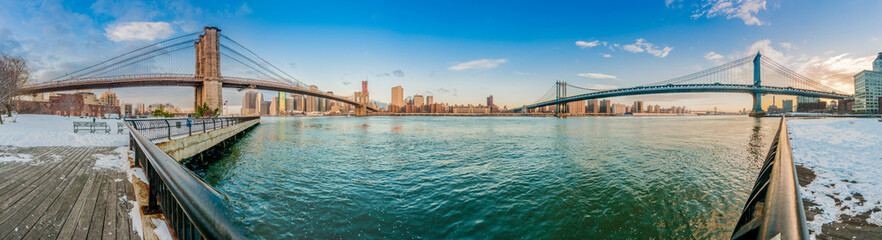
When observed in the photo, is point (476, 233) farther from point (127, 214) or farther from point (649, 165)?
point (649, 165)

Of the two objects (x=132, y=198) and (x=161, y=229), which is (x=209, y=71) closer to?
(x=132, y=198)

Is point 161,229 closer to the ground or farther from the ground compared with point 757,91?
closer to the ground

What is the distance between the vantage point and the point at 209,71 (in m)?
44.8

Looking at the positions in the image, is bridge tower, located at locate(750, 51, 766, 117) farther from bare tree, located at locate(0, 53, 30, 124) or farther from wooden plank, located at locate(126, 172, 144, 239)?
bare tree, located at locate(0, 53, 30, 124)

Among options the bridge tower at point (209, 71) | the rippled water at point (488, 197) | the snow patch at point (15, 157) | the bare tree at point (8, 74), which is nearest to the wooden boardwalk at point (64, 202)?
the snow patch at point (15, 157)

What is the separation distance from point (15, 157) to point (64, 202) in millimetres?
6169

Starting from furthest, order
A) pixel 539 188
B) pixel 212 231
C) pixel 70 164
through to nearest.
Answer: pixel 539 188, pixel 70 164, pixel 212 231

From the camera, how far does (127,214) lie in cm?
328

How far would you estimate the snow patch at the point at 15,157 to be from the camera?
21.7 feet

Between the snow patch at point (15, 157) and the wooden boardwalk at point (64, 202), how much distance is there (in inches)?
36.9

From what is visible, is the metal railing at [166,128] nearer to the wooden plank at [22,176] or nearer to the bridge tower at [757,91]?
the wooden plank at [22,176]

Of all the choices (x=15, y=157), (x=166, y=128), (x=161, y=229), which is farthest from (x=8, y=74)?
(x=161, y=229)

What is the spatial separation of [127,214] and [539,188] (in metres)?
6.94

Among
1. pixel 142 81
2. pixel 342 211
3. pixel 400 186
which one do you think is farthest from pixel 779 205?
pixel 142 81
